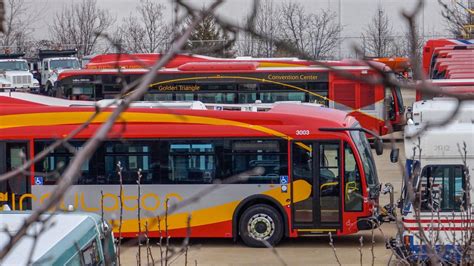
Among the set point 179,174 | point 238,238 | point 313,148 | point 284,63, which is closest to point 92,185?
point 179,174

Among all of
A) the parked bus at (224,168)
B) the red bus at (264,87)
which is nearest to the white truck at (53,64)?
the red bus at (264,87)

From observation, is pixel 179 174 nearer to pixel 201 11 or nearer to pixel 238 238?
pixel 238 238

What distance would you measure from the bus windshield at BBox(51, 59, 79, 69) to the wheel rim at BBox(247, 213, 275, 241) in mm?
31088

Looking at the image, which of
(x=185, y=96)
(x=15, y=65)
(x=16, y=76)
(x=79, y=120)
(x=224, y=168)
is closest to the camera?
(x=79, y=120)

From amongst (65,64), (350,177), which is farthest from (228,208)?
(65,64)

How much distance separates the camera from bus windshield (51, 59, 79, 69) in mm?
44969

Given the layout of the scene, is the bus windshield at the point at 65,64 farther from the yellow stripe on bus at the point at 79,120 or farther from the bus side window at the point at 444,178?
the bus side window at the point at 444,178

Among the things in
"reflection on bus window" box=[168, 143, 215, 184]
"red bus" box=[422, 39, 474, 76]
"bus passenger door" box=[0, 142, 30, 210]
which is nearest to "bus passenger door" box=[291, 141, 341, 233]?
"reflection on bus window" box=[168, 143, 215, 184]

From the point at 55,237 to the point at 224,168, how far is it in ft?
24.7

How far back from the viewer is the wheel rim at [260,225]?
49.7ft

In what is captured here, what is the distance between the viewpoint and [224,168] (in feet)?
50.3

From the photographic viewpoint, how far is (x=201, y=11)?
8.04 feet

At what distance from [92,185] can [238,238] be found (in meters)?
2.60

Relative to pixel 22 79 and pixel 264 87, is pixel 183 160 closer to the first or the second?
pixel 264 87
